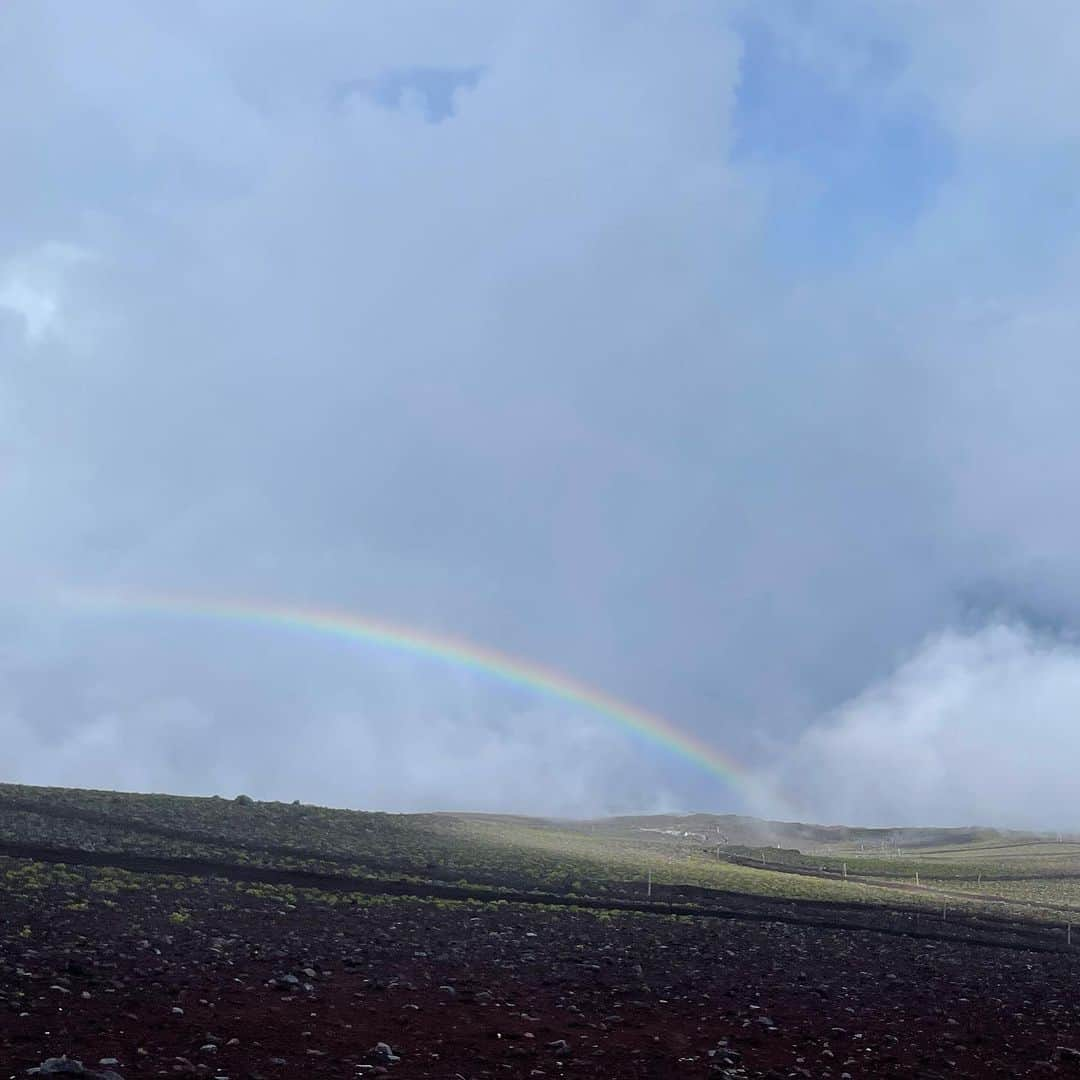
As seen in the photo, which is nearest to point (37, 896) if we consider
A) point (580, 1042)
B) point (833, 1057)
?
point (580, 1042)

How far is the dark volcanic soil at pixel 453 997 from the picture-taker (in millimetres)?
14484

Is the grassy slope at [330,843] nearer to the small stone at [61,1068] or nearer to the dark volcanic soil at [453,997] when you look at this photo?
the dark volcanic soil at [453,997]

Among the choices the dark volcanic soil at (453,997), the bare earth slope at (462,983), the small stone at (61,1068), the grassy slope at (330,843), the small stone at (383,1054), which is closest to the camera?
the small stone at (61,1068)

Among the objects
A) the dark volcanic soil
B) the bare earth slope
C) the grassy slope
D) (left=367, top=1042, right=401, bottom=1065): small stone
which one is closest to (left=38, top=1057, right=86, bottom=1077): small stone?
the bare earth slope

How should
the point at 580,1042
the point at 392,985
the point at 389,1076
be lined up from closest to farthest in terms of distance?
1. the point at 389,1076
2. the point at 580,1042
3. the point at 392,985

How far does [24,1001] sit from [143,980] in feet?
9.58

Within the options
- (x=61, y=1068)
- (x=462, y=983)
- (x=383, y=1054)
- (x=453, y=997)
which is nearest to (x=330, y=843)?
(x=462, y=983)

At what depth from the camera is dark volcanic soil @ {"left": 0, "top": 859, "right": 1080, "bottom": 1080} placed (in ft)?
47.5

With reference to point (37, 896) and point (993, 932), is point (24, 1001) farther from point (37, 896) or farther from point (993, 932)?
point (993, 932)

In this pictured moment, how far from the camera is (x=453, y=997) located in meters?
19.3

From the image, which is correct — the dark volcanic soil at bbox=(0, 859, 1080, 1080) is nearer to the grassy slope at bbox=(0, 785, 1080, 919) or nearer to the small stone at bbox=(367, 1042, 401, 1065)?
the small stone at bbox=(367, 1042, 401, 1065)

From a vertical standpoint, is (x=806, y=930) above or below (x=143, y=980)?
below

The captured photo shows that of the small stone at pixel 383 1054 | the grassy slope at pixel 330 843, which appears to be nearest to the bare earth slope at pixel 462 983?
the small stone at pixel 383 1054

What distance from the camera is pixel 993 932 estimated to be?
5044cm
